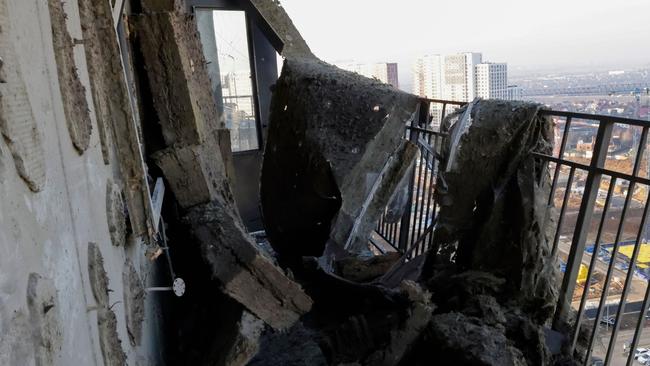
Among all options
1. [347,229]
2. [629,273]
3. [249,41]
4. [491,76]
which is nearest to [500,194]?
[629,273]

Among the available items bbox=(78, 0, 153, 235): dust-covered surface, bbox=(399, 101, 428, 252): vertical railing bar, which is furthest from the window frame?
bbox=(78, 0, 153, 235): dust-covered surface

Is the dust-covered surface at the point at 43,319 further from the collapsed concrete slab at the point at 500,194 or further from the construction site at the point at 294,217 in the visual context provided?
the collapsed concrete slab at the point at 500,194

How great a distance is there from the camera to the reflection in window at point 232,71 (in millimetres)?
6438

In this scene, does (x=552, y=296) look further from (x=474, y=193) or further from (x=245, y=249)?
(x=245, y=249)

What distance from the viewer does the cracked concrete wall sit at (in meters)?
0.84

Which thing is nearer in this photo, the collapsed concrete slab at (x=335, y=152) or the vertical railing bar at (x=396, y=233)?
the collapsed concrete slab at (x=335, y=152)

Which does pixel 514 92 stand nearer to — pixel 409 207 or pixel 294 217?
pixel 409 207

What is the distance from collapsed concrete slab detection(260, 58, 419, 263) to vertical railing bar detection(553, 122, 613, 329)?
1.34 metres

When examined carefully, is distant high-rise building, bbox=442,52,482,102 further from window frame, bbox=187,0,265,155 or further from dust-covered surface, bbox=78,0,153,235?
dust-covered surface, bbox=78,0,153,235

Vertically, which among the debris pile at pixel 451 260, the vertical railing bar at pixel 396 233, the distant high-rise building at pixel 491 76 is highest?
the distant high-rise building at pixel 491 76

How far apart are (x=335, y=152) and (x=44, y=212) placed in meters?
2.65

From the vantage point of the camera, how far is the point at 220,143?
415 cm

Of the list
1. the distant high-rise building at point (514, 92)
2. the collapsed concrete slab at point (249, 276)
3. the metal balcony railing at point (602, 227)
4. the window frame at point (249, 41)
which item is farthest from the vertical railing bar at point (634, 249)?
the window frame at point (249, 41)

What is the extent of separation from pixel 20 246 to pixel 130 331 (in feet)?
3.88
